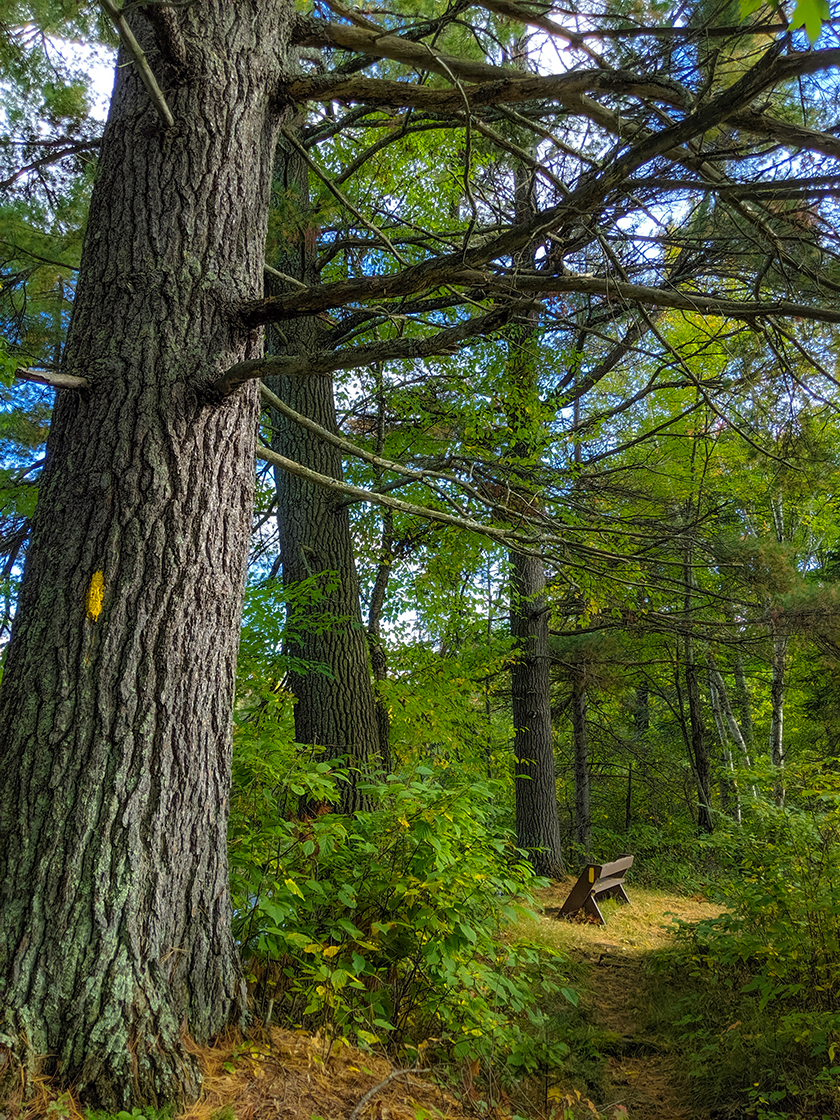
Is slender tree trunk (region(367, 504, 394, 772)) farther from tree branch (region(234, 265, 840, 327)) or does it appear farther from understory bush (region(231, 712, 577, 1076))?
tree branch (region(234, 265, 840, 327))

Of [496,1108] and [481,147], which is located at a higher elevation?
[481,147]

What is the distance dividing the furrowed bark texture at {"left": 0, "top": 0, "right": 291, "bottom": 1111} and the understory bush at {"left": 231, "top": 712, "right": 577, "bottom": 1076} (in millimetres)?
411

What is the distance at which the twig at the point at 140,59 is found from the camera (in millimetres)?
1797

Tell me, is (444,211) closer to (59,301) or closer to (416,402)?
(416,402)

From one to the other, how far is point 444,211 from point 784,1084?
774 centimetres

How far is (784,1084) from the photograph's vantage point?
324cm

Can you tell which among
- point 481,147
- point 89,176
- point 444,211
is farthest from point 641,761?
point 89,176

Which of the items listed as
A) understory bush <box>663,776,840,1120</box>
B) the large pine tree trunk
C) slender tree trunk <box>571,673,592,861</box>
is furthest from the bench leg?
slender tree trunk <box>571,673,592,861</box>

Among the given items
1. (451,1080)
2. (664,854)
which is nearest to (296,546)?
(451,1080)

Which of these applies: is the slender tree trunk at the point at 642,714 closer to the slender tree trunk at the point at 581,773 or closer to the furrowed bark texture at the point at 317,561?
the slender tree trunk at the point at 581,773

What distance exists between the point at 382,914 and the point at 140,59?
10.9ft

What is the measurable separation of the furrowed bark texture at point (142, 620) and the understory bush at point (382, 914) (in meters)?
0.41

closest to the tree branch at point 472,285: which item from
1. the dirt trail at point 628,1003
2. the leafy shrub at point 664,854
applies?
the dirt trail at point 628,1003

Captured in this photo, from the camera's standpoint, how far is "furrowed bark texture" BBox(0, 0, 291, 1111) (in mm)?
1990
